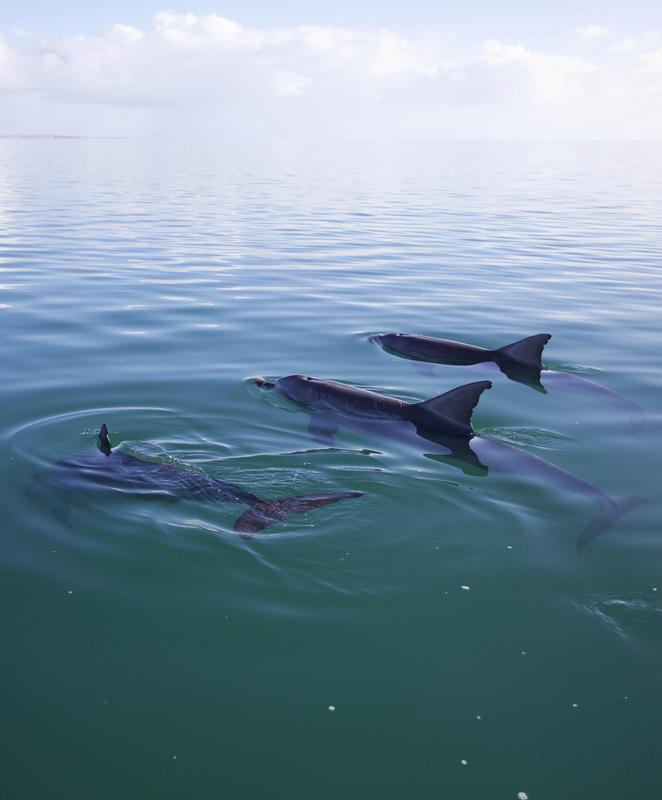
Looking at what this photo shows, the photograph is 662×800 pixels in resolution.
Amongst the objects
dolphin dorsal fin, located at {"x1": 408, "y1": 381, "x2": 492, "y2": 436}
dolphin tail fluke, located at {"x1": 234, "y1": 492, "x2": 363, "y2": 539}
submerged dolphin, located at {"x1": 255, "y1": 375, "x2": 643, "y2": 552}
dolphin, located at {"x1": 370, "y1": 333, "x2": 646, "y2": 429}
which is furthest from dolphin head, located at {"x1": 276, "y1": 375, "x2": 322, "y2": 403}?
dolphin tail fluke, located at {"x1": 234, "y1": 492, "x2": 363, "y2": 539}

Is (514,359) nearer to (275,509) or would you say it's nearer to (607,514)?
(607,514)

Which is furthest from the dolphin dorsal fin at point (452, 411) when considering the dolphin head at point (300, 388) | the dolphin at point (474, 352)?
the dolphin at point (474, 352)

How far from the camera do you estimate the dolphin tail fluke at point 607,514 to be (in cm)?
877

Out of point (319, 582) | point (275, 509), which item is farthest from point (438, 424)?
point (319, 582)

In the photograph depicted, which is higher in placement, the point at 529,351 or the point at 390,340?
the point at 529,351

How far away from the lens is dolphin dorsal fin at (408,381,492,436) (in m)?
11.3

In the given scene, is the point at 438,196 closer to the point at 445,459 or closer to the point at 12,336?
the point at 12,336

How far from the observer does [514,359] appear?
15133 mm

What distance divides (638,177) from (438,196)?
32222mm

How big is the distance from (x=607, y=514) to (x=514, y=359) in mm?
6217

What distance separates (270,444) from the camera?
11.2m

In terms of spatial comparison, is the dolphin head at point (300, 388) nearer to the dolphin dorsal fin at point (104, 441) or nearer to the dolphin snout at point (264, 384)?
the dolphin snout at point (264, 384)

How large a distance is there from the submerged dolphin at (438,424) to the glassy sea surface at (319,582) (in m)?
0.20

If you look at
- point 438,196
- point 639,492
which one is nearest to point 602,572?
point 639,492
